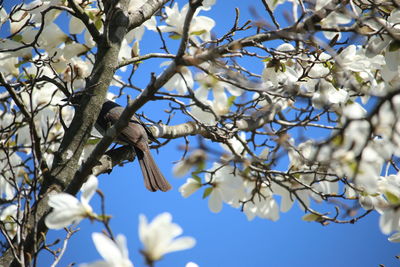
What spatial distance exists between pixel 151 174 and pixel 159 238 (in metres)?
2.11

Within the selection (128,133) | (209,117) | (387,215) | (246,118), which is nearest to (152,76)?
(246,118)

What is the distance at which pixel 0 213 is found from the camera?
107 inches

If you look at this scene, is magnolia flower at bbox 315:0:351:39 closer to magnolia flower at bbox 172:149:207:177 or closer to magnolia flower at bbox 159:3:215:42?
magnolia flower at bbox 159:3:215:42

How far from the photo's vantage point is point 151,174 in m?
3.29

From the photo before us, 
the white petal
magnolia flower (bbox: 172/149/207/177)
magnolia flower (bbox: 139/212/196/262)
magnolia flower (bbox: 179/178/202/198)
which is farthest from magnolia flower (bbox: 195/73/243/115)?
magnolia flower (bbox: 139/212/196/262)

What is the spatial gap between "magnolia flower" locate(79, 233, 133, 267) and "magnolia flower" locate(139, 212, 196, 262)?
0.07m

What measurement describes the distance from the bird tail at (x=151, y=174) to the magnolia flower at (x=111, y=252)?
1.83 meters

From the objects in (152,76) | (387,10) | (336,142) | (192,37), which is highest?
(192,37)

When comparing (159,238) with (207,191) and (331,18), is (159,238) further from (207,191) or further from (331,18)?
(331,18)

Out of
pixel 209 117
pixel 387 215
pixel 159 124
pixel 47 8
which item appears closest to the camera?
pixel 387 215

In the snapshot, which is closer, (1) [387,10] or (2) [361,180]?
(2) [361,180]

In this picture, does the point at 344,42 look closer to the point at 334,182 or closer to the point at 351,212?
the point at 334,182

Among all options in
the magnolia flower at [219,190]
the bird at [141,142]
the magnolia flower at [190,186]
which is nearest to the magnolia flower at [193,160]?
the magnolia flower at [219,190]

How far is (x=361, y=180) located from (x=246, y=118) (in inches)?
34.7
